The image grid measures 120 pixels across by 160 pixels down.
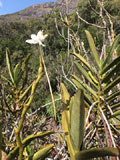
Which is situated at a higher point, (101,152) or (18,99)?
(18,99)

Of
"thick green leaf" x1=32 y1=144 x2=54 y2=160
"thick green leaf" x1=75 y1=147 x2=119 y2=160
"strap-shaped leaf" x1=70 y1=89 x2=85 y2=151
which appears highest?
"strap-shaped leaf" x1=70 y1=89 x2=85 y2=151

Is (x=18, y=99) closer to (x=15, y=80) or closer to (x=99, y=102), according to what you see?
(x=15, y=80)

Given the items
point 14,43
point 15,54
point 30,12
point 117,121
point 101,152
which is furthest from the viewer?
point 30,12

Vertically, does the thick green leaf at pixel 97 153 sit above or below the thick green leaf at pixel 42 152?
below

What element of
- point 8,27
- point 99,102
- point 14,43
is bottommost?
point 99,102

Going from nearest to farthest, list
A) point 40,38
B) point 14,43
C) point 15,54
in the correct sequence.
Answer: point 40,38, point 15,54, point 14,43

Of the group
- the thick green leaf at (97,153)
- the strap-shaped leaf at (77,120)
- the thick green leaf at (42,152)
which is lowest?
the thick green leaf at (97,153)

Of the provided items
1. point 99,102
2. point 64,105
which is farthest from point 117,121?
point 64,105

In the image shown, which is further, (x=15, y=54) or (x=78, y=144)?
(x=15, y=54)
